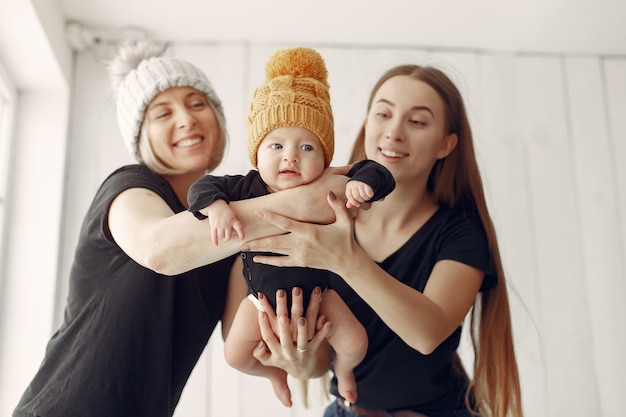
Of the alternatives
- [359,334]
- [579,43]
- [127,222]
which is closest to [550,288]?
A: [579,43]

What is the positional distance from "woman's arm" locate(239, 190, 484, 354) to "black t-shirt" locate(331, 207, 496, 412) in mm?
88

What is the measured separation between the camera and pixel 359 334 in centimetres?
138

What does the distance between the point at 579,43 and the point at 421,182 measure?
1742mm

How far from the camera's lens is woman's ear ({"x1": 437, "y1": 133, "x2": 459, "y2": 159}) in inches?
69.6

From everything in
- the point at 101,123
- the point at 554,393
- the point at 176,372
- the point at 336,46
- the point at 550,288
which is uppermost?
the point at 336,46

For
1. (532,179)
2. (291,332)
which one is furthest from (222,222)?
(532,179)

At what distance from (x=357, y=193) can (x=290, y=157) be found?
15cm

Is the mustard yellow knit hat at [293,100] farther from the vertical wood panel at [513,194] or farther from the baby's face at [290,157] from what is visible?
the vertical wood panel at [513,194]

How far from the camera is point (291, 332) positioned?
1.34 metres

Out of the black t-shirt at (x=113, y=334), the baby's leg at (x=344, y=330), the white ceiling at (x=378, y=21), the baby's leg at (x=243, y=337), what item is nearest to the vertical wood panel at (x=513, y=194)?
the white ceiling at (x=378, y=21)

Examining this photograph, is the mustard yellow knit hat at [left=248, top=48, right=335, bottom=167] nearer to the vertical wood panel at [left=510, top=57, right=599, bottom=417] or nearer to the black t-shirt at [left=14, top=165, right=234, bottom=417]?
the black t-shirt at [left=14, top=165, right=234, bottom=417]

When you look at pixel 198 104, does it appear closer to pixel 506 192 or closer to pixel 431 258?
pixel 431 258

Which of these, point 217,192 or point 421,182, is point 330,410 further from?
point 217,192

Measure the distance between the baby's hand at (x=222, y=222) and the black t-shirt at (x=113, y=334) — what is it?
0.82ft
